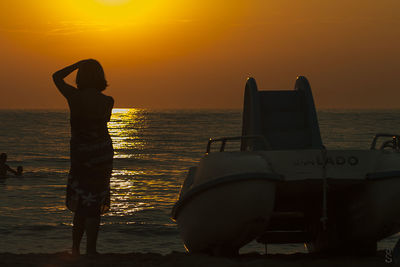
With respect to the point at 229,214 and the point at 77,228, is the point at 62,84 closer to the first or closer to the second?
the point at 77,228

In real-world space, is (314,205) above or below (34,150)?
above

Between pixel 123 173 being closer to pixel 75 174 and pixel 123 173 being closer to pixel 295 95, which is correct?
pixel 295 95

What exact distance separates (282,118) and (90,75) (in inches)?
144

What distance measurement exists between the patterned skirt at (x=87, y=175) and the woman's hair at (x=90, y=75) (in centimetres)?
55

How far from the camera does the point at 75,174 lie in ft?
20.3

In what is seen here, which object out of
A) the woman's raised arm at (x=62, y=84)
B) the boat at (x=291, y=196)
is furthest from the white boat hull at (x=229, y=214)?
the woman's raised arm at (x=62, y=84)

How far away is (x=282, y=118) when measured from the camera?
906cm

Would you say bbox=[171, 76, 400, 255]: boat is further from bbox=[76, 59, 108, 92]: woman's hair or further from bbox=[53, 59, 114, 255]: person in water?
bbox=[76, 59, 108, 92]: woman's hair

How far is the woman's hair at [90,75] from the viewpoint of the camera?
623cm

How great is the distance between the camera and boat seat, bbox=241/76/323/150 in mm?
8805

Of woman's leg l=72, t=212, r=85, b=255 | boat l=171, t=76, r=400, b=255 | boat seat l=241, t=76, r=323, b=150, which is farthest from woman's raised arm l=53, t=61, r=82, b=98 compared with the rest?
boat seat l=241, t=76, r=323, b=150

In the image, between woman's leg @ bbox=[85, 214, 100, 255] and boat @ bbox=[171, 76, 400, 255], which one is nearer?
boat @ bbox=[171, 76, 400, 255]

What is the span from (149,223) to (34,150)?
43439 millimetres

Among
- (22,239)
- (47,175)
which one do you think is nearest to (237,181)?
(22,239)
